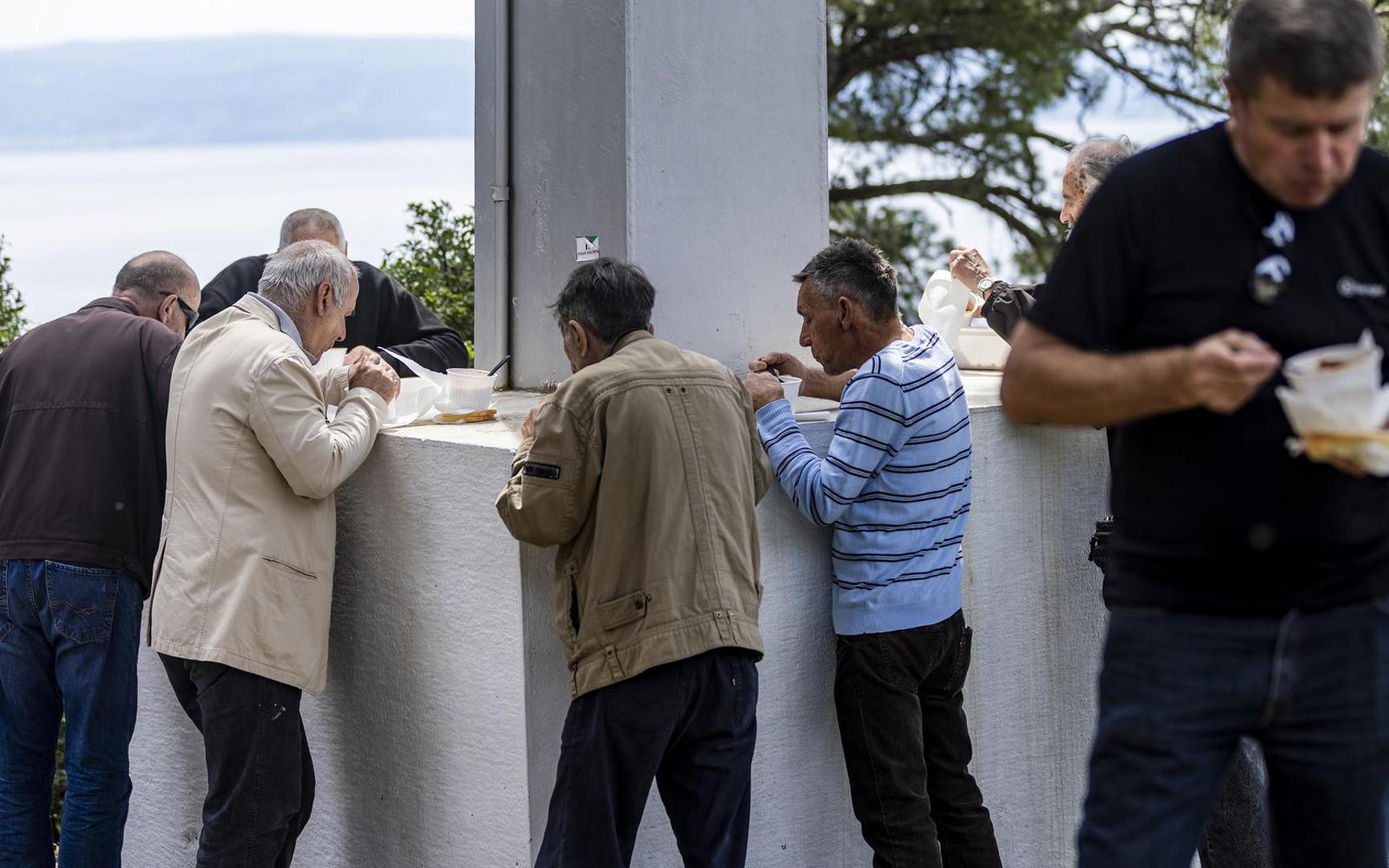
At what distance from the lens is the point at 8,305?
675 cm

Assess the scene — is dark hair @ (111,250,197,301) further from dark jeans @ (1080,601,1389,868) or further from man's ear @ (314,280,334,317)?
dark jeans @ (1080,601,1389,868)

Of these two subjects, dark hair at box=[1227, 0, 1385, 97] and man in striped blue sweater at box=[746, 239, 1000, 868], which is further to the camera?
man in striped blue sweater at box=[746, 239, 1000, 868]

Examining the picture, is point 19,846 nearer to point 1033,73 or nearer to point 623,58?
point 623,58

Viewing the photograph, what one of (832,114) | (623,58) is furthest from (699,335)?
(832,114)

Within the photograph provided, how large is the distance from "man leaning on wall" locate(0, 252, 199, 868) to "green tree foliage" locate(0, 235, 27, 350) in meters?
2.84

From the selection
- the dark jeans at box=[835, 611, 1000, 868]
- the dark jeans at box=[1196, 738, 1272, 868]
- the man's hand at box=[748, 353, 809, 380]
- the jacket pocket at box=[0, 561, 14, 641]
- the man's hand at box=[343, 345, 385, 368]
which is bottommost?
the dark jeans at box=[1196, 738, 1272, 868]

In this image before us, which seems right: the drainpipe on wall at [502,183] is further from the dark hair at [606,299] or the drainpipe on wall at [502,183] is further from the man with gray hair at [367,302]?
the dark hair at [606,299]

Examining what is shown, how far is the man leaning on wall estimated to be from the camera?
3.91 m

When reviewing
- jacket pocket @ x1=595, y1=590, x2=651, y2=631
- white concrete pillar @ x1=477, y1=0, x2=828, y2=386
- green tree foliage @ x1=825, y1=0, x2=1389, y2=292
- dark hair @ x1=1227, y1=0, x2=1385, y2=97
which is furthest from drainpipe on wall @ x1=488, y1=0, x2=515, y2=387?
green tree foliage @ x1=825, y1=0, x2=1389, y2=292

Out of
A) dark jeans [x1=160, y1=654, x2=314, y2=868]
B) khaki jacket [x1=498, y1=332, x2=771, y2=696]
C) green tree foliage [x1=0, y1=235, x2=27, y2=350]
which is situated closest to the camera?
khaki jacket [x1=498, y1=332, x2=771, y2=696]

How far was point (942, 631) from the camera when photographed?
3516 millimetres

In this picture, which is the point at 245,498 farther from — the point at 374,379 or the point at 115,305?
the point at 115,305

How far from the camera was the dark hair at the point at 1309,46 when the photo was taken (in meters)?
1.96

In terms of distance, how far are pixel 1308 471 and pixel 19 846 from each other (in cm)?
360
